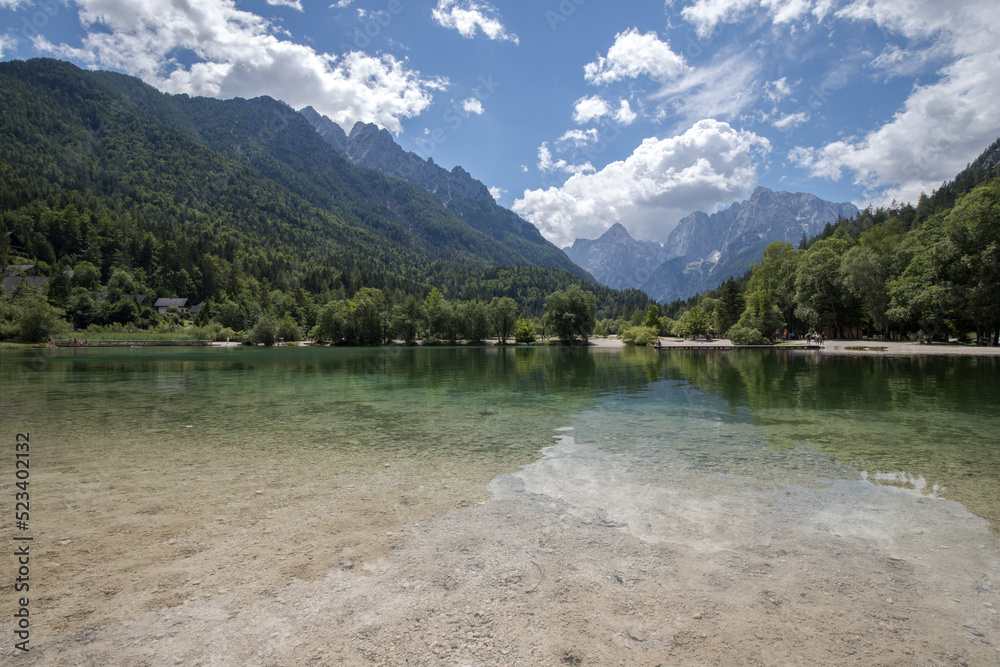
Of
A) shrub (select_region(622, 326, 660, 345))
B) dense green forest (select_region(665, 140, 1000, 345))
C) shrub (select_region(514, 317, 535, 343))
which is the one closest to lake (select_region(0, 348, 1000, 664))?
dense green forest (select_region(665, 140, 1000, 345))

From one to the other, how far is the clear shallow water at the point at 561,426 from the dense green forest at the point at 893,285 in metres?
37.5

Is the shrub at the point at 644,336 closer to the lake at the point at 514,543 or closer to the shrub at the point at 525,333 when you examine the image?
the shrub at the point at 525,333

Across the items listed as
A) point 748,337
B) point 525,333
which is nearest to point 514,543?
point 748,337

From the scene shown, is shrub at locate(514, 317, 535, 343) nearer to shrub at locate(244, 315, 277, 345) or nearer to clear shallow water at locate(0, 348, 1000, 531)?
shrub at locate(244, 315, 277, 345)

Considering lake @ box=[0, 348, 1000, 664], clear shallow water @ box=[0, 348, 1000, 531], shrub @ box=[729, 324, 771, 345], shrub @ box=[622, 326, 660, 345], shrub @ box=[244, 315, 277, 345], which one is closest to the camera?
lake @ box=[0, 348, 1000, 664]

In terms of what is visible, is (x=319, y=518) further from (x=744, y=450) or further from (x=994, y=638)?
(x=744, y=450)

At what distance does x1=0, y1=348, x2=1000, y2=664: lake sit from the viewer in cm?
427

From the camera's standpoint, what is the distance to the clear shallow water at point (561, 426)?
34.5ft

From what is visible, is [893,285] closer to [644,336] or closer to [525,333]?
[644,336]

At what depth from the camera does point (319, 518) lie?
7391 millimetres

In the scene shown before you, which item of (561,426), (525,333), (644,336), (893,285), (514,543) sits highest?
(893,285)

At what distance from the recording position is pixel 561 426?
15930 mm

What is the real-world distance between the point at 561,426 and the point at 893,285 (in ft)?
251

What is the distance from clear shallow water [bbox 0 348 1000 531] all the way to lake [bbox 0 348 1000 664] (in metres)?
0.16
